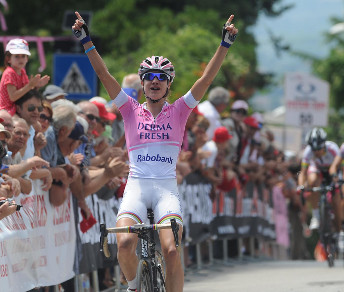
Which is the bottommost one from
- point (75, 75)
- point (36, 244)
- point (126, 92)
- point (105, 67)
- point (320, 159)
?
point (36, 244)

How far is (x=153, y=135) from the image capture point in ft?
30.0

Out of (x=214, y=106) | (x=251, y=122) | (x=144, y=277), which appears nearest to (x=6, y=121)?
(x=144, y=277)

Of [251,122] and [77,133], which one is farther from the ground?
[251,122]

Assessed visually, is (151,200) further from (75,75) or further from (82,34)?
(75,75)

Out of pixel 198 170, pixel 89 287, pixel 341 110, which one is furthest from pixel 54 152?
pixel 341 110

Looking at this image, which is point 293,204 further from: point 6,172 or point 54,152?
point 6,172

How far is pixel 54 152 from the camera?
11055 mm

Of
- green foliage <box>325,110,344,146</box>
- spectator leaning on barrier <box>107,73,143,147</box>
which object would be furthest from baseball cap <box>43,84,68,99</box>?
green foliage <box>325,110,344,146</box>

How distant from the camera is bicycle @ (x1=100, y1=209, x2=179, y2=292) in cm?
834

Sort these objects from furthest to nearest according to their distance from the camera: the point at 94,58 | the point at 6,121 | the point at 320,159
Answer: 1. the point at 320,159
2. the point at 6,121
3. the point at 94,58

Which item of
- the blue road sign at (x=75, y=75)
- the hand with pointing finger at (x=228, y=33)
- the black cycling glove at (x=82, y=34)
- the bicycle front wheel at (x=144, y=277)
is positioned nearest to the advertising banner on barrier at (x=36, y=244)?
the bicycle front wheel at (x=144, y=277)

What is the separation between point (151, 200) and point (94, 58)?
1.37 metres

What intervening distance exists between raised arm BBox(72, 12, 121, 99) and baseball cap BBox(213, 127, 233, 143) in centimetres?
764

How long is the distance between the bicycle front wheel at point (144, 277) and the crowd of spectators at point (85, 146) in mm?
1158
